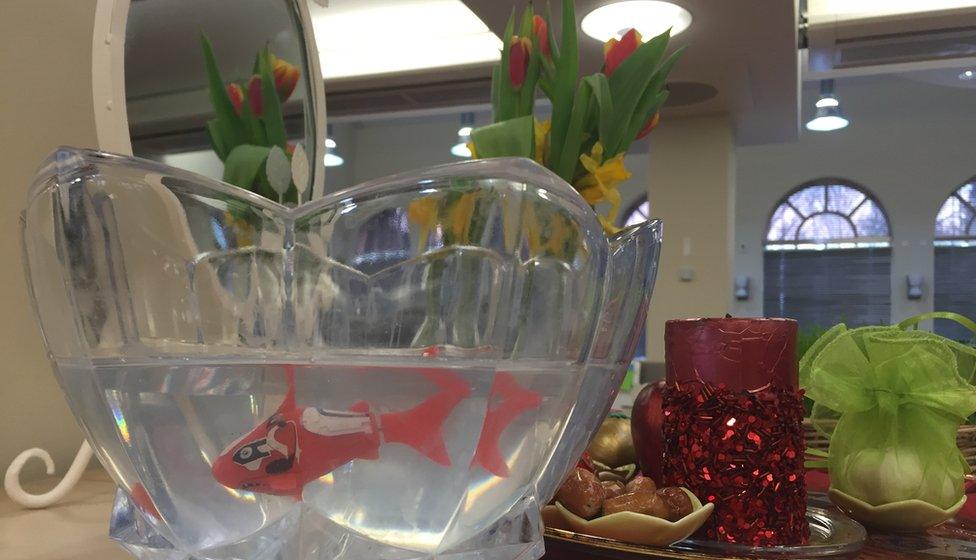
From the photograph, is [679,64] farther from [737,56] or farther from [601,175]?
[601,175]

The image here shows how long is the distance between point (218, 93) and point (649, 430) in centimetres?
41

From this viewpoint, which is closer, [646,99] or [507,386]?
[507,386]

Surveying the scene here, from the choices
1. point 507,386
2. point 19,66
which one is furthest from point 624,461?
point 19,66

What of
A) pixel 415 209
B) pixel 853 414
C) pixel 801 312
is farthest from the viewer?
pixel 801 312

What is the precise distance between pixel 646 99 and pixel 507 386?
1.39 ft

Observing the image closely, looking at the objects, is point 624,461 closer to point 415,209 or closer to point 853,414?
point 853,414

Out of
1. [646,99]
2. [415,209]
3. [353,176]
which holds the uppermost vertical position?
[353,176]

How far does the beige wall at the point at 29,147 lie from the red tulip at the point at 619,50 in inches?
15.0

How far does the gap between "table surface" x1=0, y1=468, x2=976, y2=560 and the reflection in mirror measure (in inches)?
9.2

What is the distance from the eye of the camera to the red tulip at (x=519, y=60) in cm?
57

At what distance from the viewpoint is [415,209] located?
20 centimetres

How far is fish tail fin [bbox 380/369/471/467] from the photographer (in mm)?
202

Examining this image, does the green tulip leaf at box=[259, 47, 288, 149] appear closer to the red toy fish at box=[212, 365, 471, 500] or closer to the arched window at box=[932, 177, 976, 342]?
the red toy fish at box=[212, 365, 471, 500]

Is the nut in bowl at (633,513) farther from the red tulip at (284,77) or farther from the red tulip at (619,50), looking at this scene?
the red tulip at (284,77)
